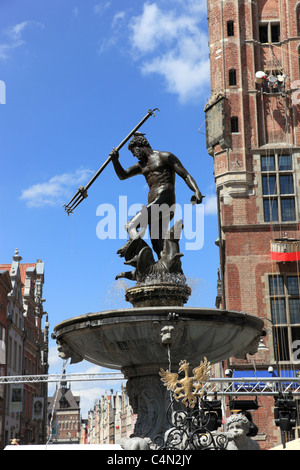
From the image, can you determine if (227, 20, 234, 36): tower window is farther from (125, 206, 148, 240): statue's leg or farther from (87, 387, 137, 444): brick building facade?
(87, 387, 137, 444): brick building facade

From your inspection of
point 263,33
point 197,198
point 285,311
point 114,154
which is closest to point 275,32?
point 263,33

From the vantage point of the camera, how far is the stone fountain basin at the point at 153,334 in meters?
8.47

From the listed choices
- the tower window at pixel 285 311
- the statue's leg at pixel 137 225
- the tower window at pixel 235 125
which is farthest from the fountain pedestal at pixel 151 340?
the tower window at pixel 235 125

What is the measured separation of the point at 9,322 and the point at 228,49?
2478 cm

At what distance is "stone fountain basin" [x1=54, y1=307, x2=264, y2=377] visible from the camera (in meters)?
8.47

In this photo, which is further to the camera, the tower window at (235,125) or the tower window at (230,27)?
the tower window at (230,27)

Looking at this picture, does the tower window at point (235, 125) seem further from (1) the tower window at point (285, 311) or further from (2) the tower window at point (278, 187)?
(1) the tower window at point (285, 311)

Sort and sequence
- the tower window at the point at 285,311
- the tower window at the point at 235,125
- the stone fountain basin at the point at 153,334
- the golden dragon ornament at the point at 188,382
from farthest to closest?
the tower window at the point at 235,125, the tower window at the point at 285,311, the stone fountain basin at the point at 153,334, the golden dragon ornament at the point at 188,382

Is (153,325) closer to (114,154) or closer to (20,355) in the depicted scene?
(114,154)

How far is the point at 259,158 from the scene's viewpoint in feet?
104

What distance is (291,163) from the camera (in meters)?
31.8

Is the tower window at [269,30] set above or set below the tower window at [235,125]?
above

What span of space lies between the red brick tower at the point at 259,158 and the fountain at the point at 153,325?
19393 millimetres

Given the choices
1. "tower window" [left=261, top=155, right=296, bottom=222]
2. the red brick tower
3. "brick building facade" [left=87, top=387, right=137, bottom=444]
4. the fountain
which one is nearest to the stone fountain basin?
the fountain
